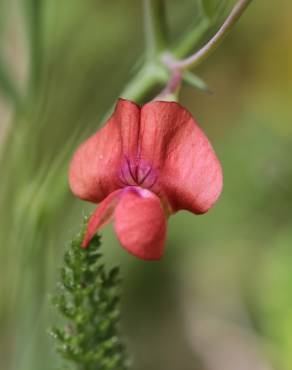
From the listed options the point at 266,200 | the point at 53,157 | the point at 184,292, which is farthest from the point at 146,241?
the point at 184,292

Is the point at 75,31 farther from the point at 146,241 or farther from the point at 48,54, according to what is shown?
the point at 146,241

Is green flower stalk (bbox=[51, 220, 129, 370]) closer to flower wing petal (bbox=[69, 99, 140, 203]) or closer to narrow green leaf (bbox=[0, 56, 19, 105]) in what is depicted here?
flower wing petal (bbox=[69, 99, 140, 203])

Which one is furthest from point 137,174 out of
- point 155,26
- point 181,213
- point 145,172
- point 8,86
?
point 181,213

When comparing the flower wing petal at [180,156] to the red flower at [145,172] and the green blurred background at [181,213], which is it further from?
the green blurred background at [181,213]

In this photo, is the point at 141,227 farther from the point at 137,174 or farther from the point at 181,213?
the point at 181,213

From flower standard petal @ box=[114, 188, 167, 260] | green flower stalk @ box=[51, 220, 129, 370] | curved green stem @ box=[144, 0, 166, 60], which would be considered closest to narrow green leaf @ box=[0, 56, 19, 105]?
curved green stem @ box=[144, 0, 166, 60]
